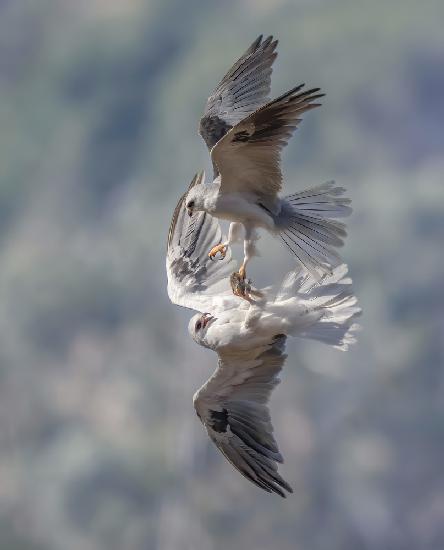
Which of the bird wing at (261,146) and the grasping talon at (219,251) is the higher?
the bird wing at (261,146)

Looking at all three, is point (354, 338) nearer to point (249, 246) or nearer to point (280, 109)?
point (249, 246)

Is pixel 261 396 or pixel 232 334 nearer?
pixel 232 334

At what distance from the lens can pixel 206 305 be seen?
210 inches

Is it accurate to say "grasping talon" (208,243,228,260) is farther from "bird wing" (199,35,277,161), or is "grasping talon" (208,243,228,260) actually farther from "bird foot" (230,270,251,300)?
"bird wing" (199,35,277,161)

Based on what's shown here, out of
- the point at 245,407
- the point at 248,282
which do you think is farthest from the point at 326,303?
the point at 245,407

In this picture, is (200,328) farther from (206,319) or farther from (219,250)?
(219,250)

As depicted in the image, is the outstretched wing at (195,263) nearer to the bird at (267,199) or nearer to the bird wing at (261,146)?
the bird at (267,199)

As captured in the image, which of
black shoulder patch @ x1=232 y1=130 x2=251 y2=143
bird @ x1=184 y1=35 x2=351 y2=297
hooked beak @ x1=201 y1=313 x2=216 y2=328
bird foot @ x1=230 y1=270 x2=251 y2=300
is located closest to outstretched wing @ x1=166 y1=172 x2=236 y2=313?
hooked beak @ x1=201 y1=313 x2=216 y2=328

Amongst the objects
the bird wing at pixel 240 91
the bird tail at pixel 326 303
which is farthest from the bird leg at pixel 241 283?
the bird wing at pixel 240 91

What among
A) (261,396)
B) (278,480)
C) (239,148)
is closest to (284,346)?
(261,396)

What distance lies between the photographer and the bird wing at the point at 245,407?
5.26 metres

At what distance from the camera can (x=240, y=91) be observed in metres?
5.38

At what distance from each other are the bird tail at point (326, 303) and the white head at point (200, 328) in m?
0.31

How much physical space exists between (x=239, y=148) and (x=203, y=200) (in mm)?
336
